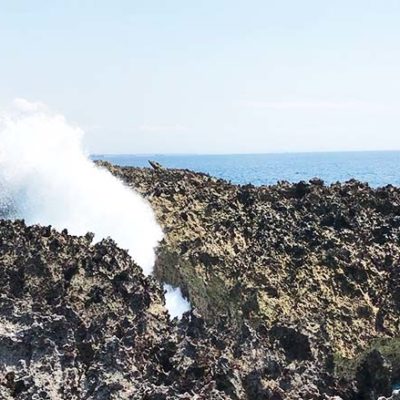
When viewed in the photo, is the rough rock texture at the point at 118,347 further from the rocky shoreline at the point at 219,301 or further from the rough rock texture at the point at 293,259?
the rough rock texture at the point at 293,259

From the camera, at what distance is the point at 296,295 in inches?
1155

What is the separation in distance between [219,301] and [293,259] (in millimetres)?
4216

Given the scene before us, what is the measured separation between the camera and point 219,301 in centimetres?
2902

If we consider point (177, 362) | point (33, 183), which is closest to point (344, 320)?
point (177, 362)

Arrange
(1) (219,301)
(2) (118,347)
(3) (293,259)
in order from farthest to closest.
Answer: (3) (293,259), (1) (219,301), (2) (118,347)

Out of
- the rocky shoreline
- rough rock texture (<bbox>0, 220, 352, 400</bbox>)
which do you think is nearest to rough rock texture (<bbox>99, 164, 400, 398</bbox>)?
the rocky shoreline

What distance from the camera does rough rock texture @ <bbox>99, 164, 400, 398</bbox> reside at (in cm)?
2822

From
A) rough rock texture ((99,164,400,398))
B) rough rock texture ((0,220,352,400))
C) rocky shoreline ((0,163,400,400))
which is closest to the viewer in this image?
rough rock texture ((0,220,352,400))

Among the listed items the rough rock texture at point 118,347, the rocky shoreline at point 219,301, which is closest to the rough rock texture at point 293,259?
the rocky shoreline at point 219,301

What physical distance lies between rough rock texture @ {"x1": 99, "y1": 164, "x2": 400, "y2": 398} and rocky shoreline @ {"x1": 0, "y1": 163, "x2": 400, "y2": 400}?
0.19 ft

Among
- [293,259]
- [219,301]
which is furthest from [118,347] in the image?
[293,259]

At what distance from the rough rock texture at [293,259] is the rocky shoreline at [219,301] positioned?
0.19ft

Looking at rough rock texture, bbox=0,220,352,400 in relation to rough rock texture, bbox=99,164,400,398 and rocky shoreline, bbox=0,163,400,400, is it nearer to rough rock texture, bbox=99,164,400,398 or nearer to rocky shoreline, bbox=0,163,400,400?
rocky shoreline, bbox=0,163,400,400

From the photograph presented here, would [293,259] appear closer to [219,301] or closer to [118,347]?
[219,301]
